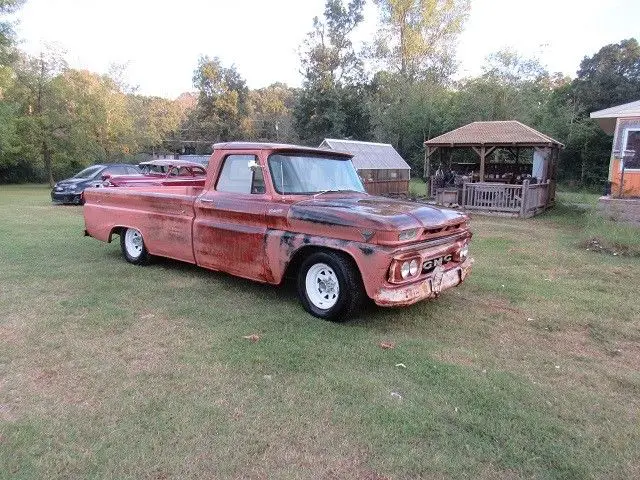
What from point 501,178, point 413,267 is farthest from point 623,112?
point 413,267

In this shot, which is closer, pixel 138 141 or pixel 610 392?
pixel 610 392

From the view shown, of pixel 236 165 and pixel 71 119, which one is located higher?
pixel 71 119

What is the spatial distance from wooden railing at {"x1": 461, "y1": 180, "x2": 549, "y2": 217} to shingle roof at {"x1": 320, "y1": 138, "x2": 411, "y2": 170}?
15.1 ft

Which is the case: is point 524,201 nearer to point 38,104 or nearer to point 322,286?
point 322,286

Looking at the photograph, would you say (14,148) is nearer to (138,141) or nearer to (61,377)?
(138,141)

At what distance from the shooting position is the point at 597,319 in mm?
A: 5121

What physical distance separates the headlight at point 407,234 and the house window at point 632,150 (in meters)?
12.3

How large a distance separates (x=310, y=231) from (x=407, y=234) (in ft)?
3.33

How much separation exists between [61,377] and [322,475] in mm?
2282

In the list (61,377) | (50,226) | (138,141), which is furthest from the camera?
(138,141)

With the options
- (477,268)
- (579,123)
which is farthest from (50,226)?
(579,123)

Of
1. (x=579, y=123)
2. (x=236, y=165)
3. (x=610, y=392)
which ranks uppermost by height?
(x=579, y=123)

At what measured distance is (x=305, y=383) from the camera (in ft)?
11.7

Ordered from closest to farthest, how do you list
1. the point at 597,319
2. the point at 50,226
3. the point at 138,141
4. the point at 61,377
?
the point at 61,377 < the point at 597,319 < the point at 50,226 < the point at 138,141
